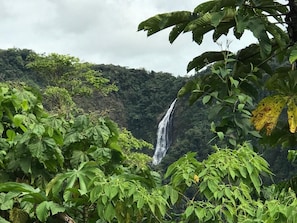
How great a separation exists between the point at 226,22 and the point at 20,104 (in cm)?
81

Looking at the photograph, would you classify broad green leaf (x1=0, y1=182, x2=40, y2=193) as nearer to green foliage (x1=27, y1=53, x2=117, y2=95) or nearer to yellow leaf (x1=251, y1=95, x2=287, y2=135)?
yellow leaf (x1=251, y1=95, x2=287, y2=135)

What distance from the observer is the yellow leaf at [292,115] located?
1.52m

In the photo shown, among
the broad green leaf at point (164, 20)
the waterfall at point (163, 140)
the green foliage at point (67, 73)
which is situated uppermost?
the green foliage at point (67, 73)

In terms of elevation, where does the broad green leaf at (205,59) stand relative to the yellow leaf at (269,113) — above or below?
above

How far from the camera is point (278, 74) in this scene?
1.84 m

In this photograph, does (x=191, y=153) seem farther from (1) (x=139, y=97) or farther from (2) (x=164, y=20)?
(1) (x=139, y=97)

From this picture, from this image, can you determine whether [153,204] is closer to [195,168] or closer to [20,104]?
[195,168]

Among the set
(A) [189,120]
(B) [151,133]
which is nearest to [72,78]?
(A) [189,120]

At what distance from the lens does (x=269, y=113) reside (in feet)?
5.16

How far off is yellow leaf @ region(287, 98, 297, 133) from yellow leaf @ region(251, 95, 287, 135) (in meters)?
0.02

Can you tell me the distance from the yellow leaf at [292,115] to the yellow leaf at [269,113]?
2cm

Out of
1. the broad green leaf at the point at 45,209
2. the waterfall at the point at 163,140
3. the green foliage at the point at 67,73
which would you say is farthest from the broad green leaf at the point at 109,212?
the waterfall at the point at 163,140

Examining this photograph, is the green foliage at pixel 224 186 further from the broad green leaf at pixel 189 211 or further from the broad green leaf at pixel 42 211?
the broad green leaf at pixel 42 211

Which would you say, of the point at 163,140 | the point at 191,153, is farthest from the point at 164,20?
the point at 163,140
